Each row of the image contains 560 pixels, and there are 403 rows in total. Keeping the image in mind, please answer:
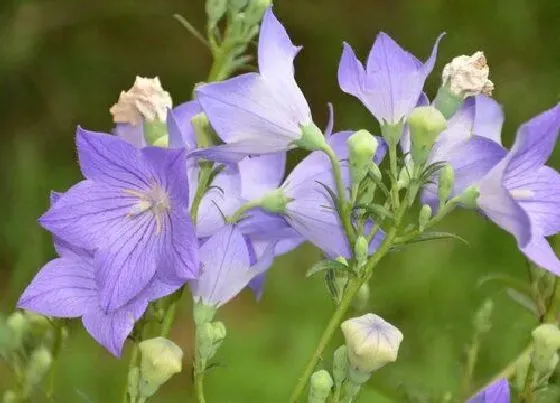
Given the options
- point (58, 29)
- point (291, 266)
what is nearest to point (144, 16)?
point (58, 29)

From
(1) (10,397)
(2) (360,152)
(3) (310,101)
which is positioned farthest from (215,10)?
(3) (310,101)

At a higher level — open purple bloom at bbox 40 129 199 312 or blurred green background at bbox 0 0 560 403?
open purple bloom at bbox 40 129 199 312

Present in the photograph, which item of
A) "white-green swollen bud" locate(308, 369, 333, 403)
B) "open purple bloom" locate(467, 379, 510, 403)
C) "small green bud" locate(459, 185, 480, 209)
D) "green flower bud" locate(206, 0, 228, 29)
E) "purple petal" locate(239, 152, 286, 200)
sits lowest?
"open purple bloom" locate(467, 379, 510, 403)

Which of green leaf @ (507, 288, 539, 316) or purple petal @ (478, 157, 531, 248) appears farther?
green leaf @ (507, 288, 539, 316)

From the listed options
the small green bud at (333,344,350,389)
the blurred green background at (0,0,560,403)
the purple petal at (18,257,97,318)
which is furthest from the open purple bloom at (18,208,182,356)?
the blurred green background at (0,0,560,403)

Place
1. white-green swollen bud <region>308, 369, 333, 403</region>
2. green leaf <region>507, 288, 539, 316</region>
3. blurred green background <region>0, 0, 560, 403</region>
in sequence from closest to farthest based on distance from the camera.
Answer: white-green swollen bud <region>308, 369, 333, 403</region>, green leaf <region>507, 288, 539, 316</region>, blurred green background <region>0, 0, 560, 403</region>

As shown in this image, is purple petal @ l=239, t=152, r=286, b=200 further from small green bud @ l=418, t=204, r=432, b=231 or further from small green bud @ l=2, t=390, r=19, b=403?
small green bud @ l=2, t=390, r=19, b=403

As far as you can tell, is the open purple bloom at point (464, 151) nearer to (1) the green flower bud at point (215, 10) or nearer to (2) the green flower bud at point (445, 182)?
(2) the green flower bud at point (445, 182)
